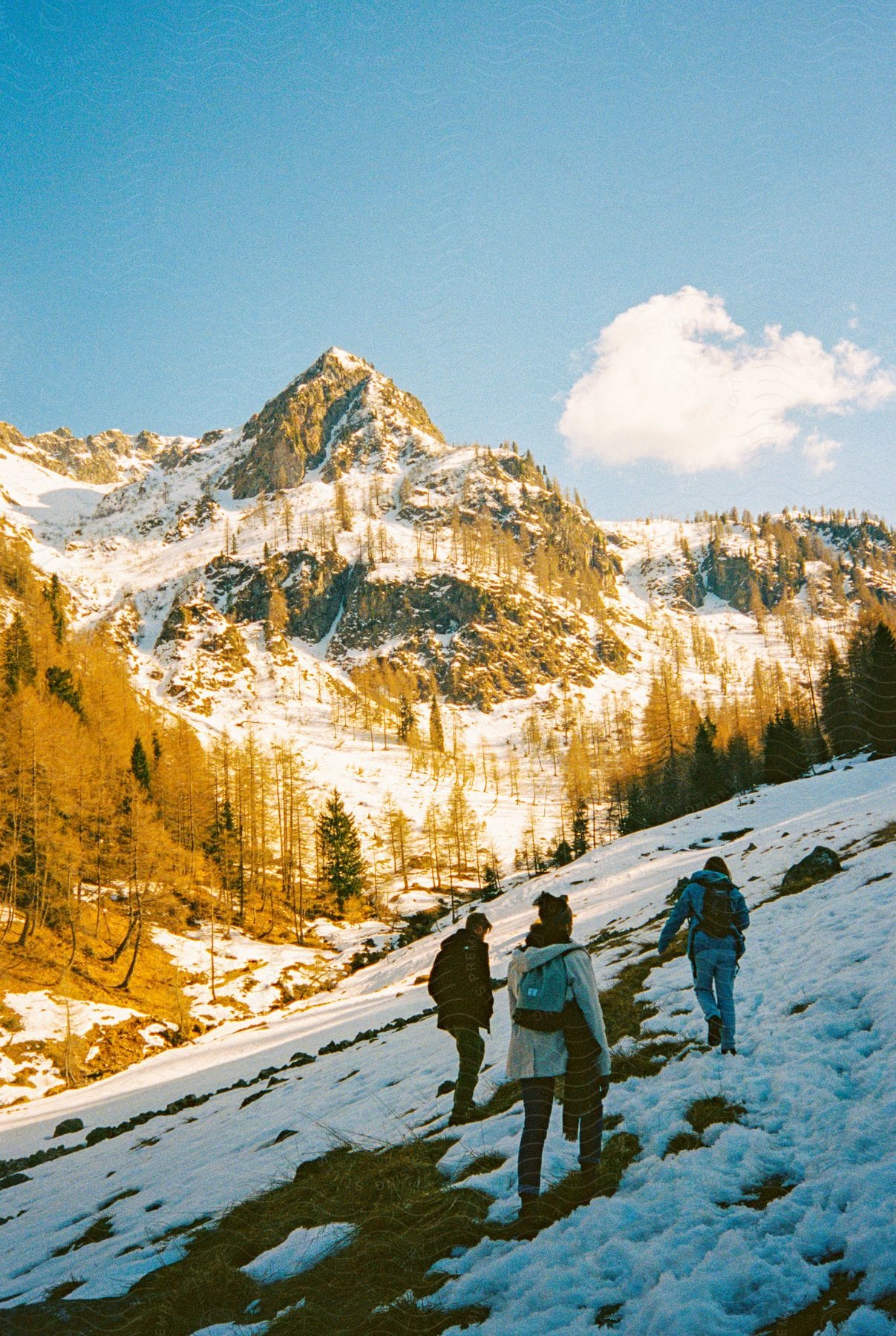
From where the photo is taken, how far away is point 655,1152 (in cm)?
600

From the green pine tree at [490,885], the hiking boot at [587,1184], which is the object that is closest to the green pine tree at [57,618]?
the green pine tree at [490,885]

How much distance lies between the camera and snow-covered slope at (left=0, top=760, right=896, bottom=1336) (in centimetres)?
427

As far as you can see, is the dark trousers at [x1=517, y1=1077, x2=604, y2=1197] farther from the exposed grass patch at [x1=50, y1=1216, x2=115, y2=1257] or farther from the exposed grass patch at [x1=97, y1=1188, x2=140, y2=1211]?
the exposed grass patch at [x1=97, y1=1188, x2=140, y2=1211]

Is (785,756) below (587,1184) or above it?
below

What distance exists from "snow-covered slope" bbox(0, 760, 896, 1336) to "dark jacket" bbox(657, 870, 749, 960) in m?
1.18

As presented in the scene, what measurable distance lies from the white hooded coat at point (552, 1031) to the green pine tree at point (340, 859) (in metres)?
61.8

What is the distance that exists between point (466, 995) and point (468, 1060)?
80 cm

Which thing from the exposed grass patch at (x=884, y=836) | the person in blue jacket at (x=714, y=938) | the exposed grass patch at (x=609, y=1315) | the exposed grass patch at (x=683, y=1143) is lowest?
the exposed grass patch at (x=884, y=836)

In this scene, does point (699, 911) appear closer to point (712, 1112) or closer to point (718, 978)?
point (718, 978)

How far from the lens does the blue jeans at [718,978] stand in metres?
7.89

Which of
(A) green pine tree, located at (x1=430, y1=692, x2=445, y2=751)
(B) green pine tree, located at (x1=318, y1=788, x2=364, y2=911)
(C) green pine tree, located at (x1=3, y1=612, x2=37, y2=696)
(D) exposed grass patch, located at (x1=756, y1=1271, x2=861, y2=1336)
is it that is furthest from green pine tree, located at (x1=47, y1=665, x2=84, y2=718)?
(A) green pine tree, located at (x1=430, y1=692, x2=445, y2=751)

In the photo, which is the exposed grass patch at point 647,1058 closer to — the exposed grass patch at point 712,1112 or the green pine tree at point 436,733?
the exposed grass patch at point 712,1112

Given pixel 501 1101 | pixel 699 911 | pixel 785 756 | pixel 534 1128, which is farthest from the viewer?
pixel 785 756

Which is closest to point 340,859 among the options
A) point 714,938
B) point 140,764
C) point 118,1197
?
point 140,764
